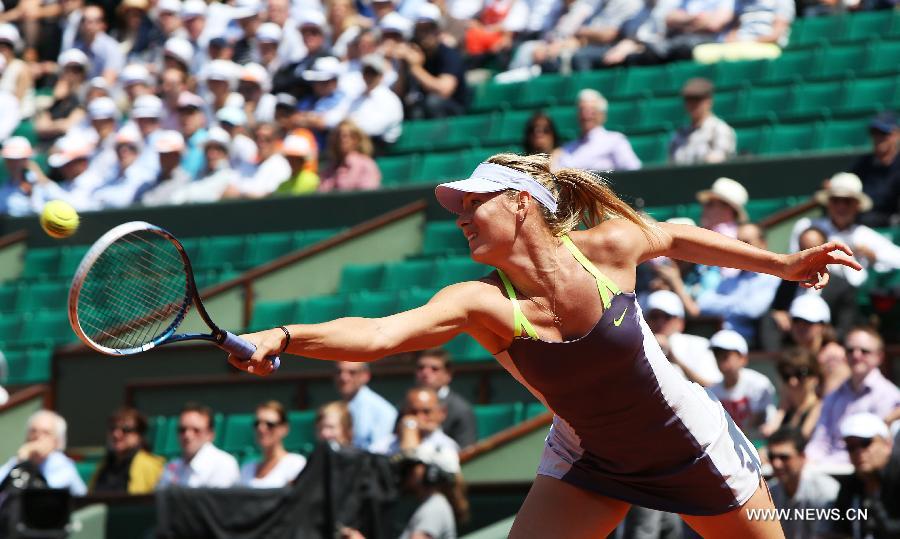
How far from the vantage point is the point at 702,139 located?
1097 centimetres

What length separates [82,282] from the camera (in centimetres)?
420

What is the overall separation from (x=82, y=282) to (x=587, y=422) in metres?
1.59

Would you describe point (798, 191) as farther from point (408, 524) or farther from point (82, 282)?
point (82, 282)

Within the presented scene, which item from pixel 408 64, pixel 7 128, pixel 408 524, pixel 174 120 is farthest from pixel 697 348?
pixel 7 128

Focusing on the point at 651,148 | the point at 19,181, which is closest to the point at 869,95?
the point at 651,148

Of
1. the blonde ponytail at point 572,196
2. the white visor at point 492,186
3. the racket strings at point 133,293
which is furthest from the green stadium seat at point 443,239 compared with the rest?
the white visor at point 492,186

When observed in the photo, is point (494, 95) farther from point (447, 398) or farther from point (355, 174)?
point (447, 398)

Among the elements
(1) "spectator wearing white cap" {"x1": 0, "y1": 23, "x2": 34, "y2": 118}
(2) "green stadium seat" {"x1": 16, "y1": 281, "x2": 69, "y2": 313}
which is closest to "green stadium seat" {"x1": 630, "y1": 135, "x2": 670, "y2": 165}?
(2) "green stadium seat" {"x1": 16, "y1": 281, "x2": 69, "y2": 313}

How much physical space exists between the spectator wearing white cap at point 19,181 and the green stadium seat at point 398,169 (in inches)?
113

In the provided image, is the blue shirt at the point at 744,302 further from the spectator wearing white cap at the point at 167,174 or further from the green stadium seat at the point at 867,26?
the spectator wearing white cap at the point at 167,174

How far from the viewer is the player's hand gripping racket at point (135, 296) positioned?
13.8 feet

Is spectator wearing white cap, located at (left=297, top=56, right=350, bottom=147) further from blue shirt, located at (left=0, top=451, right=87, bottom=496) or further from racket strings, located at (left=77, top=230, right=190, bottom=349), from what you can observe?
racket strings, located at (left=77, top=230, right=190, bottom=349)

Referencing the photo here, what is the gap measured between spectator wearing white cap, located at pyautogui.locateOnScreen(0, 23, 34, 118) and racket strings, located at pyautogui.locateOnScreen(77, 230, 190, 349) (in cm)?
978

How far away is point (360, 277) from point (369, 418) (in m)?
2.49
